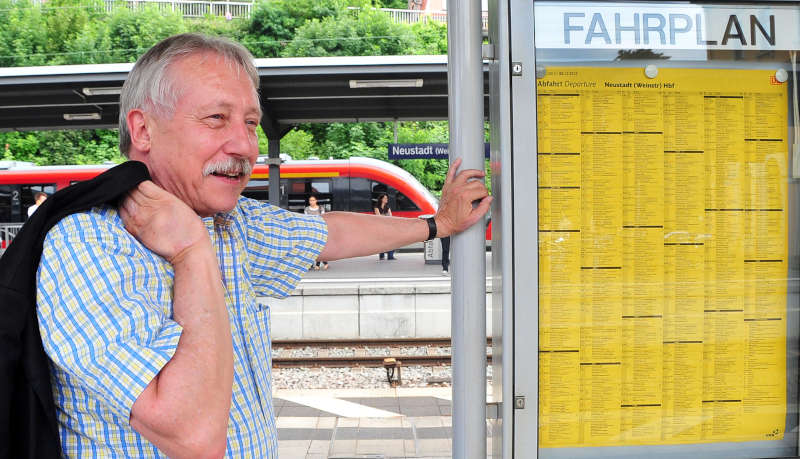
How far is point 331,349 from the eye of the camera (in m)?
8.08

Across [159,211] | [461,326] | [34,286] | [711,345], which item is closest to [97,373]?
[34,286]

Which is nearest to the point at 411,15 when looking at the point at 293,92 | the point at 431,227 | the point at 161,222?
the point at 293,92

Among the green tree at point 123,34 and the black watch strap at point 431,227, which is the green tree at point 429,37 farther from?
the black watch strap at point 431,227

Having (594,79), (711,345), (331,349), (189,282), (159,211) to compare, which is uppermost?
(594,79)

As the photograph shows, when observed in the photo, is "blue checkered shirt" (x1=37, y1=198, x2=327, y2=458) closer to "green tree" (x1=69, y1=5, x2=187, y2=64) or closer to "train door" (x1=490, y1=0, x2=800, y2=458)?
"train door" (x1=490, y1=0, x2=800, y2=458)

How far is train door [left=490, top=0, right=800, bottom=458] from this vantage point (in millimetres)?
1674

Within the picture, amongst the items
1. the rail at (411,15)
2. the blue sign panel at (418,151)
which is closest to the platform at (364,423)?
the blue sign panel at (418,151)

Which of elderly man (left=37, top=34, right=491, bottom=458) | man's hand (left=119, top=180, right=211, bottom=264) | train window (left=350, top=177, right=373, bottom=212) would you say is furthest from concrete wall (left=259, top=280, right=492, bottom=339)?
train window (left=350, top=177, right=373, bottom=212)

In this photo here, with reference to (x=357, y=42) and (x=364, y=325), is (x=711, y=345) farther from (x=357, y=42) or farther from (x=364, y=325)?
(x=357, y=42)

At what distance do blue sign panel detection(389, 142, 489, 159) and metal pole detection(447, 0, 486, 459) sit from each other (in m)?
9.39

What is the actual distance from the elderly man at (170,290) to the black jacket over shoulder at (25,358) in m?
0.02

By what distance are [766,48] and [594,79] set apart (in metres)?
0.48

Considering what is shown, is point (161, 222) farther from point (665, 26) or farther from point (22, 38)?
point (22, 38)

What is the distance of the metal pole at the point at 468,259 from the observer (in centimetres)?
166
